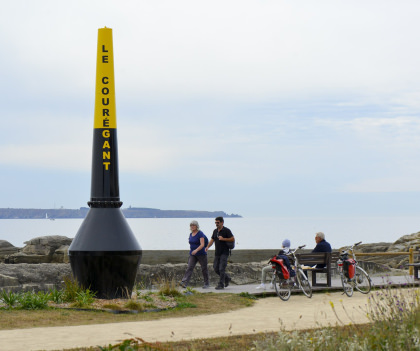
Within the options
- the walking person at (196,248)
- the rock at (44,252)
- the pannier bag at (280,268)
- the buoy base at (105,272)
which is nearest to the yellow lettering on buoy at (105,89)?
the buoy base at (105,272)

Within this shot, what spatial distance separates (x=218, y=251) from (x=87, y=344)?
26.2 feet

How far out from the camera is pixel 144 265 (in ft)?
72.0

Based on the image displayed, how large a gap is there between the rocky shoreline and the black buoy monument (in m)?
2.40

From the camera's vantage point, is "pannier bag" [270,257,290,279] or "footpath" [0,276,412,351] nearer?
"footpath" [0,276,412,351]

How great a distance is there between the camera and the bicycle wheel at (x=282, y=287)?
14449mm

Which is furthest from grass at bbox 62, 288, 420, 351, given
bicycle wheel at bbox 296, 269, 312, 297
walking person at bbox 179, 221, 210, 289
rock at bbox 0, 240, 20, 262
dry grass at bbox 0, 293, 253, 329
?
rock at bbox 0, 240, 20, 262

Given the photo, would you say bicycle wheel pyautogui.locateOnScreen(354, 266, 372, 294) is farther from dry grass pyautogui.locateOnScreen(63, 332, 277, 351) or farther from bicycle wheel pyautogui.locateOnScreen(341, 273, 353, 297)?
dry grass pyautogui.locateOnScreen(63, 332, 277, 351)

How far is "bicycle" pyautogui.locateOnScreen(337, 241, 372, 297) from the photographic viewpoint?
50.1ft

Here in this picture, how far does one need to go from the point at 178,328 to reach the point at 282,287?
449 cm

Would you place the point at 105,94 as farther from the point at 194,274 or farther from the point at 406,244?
the point at 406,244

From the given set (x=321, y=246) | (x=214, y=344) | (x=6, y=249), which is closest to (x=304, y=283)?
(x=321, y=246)

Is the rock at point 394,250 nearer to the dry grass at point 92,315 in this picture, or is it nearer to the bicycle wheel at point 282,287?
the bicycle wheel at point 282,287

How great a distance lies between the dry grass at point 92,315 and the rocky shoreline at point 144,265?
326cm

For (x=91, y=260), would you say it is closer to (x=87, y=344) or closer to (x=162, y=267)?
(x=87, y=344)
